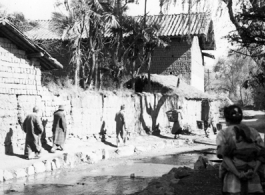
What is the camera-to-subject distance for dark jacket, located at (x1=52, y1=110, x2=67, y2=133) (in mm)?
15241

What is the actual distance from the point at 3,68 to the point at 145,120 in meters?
10.9

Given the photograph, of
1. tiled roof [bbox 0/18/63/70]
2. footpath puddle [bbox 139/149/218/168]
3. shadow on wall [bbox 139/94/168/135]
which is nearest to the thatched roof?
shadow on wall [bbox 139/94/168/135]

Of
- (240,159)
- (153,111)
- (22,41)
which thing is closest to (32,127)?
(22,41)

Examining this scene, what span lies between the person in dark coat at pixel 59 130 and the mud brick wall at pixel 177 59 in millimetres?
15851

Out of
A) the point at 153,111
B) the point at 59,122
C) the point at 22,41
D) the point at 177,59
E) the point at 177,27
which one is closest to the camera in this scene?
the point at 22,41

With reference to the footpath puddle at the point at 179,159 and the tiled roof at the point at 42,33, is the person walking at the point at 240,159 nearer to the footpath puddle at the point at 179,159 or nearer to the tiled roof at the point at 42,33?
the footpath puddle at the point at 179,159

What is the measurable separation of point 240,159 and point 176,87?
23.0 meters

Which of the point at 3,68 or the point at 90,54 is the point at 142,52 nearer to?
the point at 90,54

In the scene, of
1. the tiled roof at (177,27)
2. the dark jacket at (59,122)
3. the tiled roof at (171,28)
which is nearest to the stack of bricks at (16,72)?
the dark jacket at (59,122)

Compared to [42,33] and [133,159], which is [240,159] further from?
[42,33]

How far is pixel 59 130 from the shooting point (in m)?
15.2

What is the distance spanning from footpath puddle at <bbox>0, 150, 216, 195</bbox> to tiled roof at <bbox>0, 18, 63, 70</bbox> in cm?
477

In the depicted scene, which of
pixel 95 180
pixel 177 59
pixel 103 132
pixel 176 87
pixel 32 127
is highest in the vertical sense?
pixel 177 59

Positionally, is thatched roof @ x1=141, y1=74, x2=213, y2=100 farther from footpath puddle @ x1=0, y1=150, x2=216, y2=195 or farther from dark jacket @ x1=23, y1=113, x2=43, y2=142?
dark jacket @ x1=23, y1=113, x2=43, y2=142
